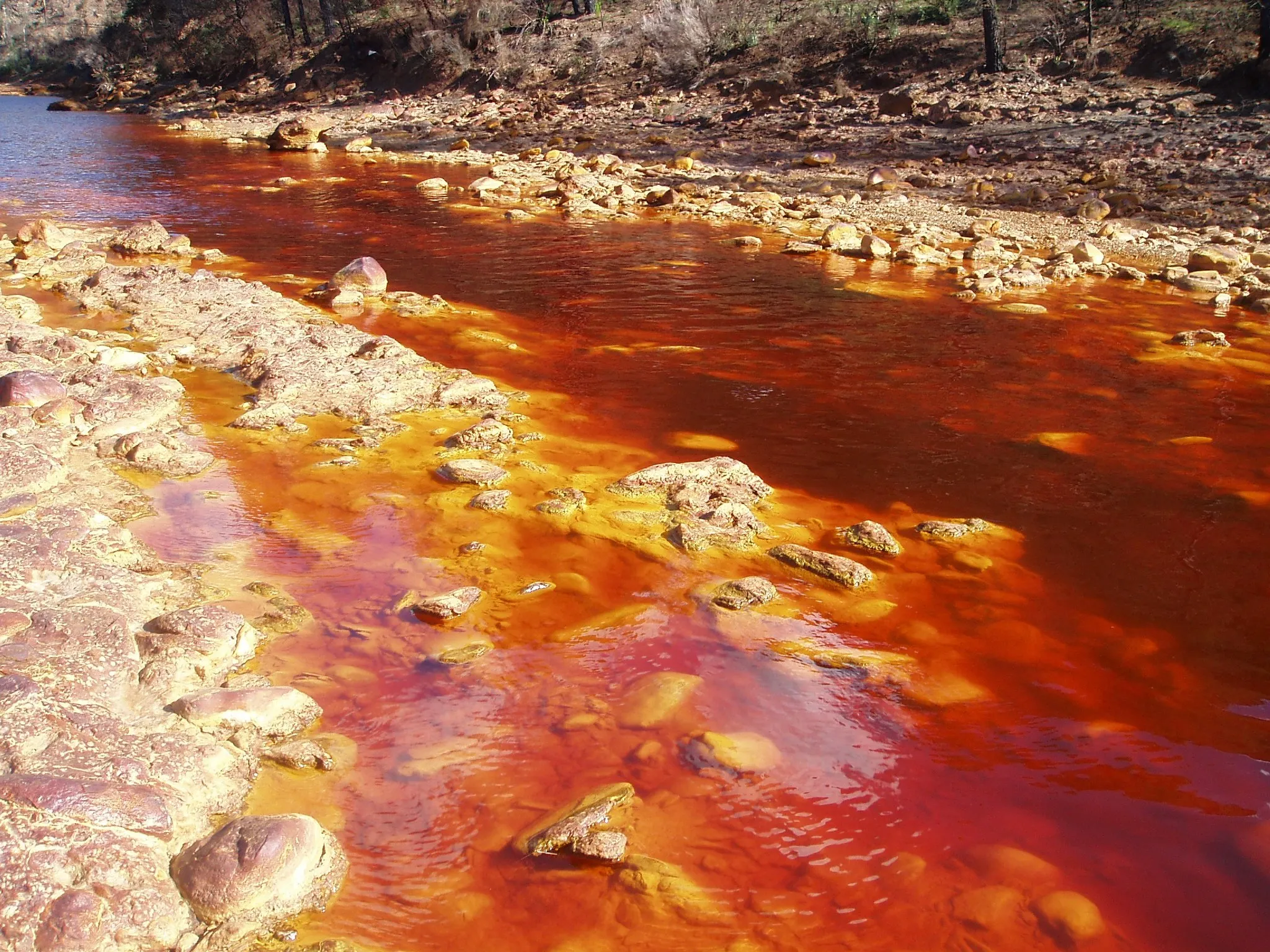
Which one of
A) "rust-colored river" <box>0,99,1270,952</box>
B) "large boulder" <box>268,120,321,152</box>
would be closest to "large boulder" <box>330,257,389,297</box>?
"rust-colored river" <box>0,99,1270,952</box>

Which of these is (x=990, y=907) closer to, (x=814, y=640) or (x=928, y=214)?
(x=814, y=640)

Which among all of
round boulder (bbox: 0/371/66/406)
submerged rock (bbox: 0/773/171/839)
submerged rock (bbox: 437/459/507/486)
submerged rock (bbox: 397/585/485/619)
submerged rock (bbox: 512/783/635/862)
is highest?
round boulder (bbox: 0/371/66/406)

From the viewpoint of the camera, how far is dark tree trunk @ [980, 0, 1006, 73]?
17.0 m

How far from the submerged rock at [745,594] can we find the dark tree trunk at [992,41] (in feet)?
55.3

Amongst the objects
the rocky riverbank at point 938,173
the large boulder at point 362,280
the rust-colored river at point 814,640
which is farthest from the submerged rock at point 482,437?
the rocky riverbank at point 938,173

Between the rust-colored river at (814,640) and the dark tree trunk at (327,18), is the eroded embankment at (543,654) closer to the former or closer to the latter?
the rust-colored river at (814,640)

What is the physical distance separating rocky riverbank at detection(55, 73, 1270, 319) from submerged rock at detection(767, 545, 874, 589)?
5.53 meters

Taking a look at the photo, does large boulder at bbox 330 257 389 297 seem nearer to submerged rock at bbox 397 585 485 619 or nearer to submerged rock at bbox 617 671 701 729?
submerged rock at bbox 397 585 485 619

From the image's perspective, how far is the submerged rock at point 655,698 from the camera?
2.93 metres

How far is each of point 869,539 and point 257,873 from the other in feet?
8.83

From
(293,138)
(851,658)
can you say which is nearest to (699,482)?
(851,658)

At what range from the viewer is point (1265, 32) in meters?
14.2

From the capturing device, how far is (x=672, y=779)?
8.85 ft

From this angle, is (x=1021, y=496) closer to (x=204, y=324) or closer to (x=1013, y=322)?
(x=1013, y=322)
